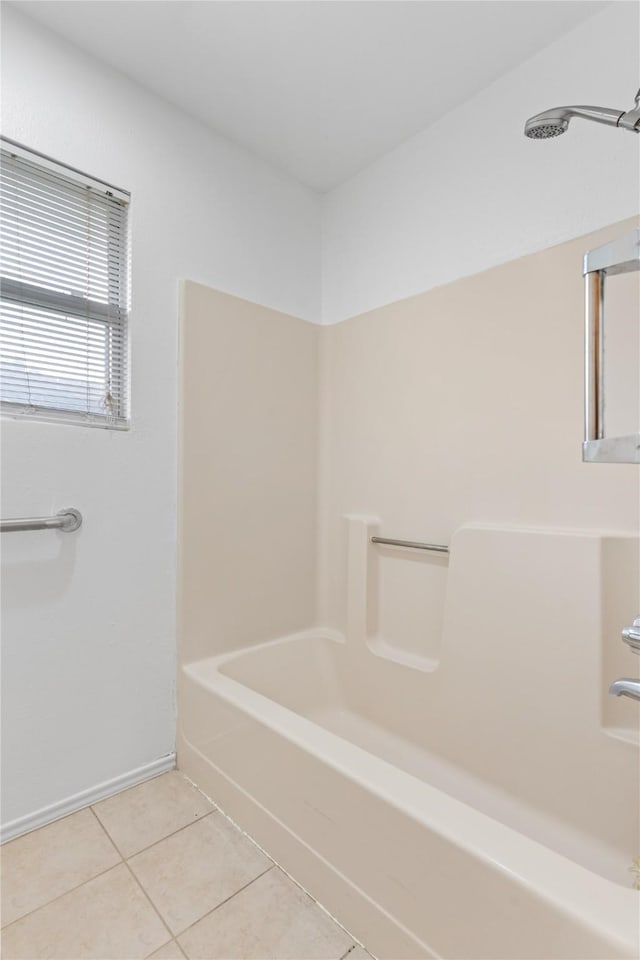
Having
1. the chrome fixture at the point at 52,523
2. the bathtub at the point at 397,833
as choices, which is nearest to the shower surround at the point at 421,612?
the bathtub at the point at 397,833

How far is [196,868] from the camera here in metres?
1.27

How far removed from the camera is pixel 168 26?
142 cm

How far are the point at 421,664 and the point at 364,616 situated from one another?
283 millimetres

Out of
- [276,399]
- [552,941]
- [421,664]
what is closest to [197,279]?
[276,399]

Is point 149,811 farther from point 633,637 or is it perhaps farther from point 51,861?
point 633,637

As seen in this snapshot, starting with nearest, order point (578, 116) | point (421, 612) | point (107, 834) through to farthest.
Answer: point (578, 116)
point (107, 834)
point (421, 612)

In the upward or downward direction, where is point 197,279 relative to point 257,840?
upward

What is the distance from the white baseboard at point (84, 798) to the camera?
1.37 meters

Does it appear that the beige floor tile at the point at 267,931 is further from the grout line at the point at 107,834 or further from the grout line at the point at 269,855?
the grout line at the point at 107,834

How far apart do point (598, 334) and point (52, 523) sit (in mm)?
1437

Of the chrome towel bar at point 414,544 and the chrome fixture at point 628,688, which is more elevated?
the chrome towel bar at point 414,544

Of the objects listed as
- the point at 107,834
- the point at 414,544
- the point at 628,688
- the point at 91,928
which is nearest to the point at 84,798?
the point at 107,834

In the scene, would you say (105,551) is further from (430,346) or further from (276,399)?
(430,346)

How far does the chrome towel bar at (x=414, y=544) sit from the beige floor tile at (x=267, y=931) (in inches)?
40.9
